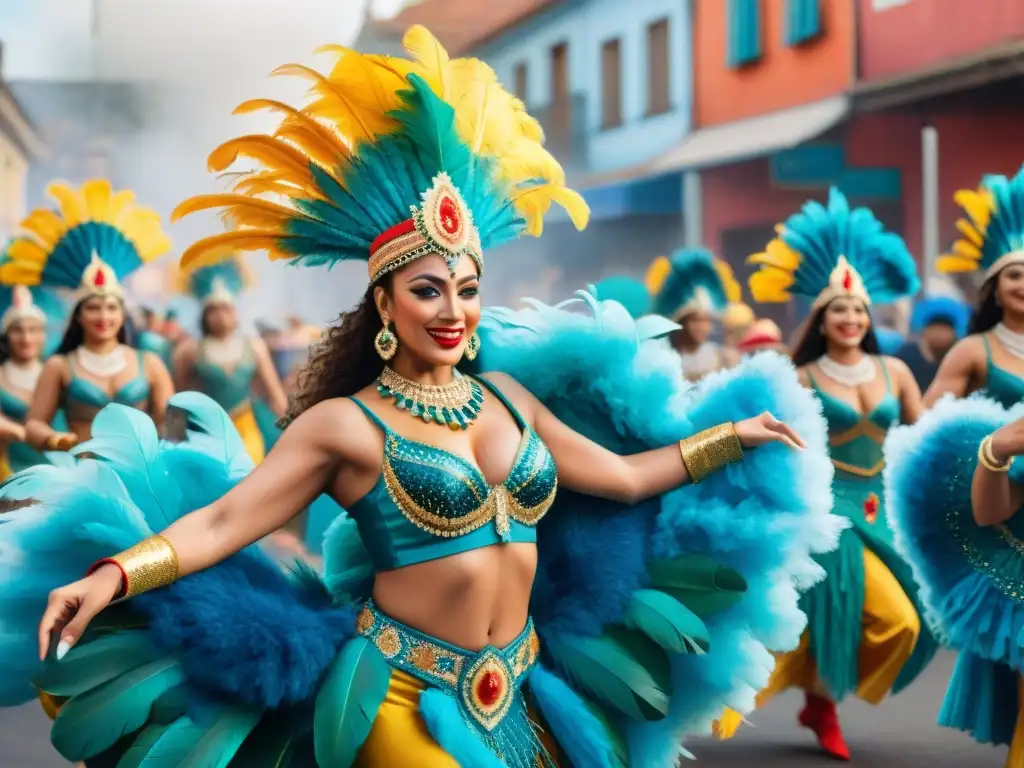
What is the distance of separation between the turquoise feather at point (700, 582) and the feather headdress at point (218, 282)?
789cm

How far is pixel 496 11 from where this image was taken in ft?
93.0

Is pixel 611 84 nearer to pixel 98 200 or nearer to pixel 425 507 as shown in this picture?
pixel 98 200

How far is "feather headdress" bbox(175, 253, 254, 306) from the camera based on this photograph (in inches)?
473

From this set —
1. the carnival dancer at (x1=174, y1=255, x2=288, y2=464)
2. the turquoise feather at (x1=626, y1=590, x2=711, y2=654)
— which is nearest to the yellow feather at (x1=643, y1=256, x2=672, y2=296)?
the carnival dancer at (x1=174, y1=255, x2=288, y2=464)

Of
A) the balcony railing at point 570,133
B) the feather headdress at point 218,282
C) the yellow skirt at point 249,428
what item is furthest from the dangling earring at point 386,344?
the balcony railing at point 570,133

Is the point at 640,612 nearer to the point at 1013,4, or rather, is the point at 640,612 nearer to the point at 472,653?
the point at 472,653

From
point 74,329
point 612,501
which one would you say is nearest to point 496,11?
point 74,329

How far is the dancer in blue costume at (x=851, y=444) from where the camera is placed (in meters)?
7.05

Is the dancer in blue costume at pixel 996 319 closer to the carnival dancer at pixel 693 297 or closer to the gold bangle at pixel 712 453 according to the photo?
the gold bangle at pixel 712 453

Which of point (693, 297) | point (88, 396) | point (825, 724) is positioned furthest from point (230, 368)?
point (825, 724)

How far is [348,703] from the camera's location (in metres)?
3.88

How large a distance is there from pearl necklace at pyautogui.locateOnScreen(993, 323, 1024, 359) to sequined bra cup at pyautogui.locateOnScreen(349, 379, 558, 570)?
350cm

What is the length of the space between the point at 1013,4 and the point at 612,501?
11.8m

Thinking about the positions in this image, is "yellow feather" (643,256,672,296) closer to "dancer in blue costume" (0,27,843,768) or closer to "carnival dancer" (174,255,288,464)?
"carnival dancer" (174,255,288,464)
